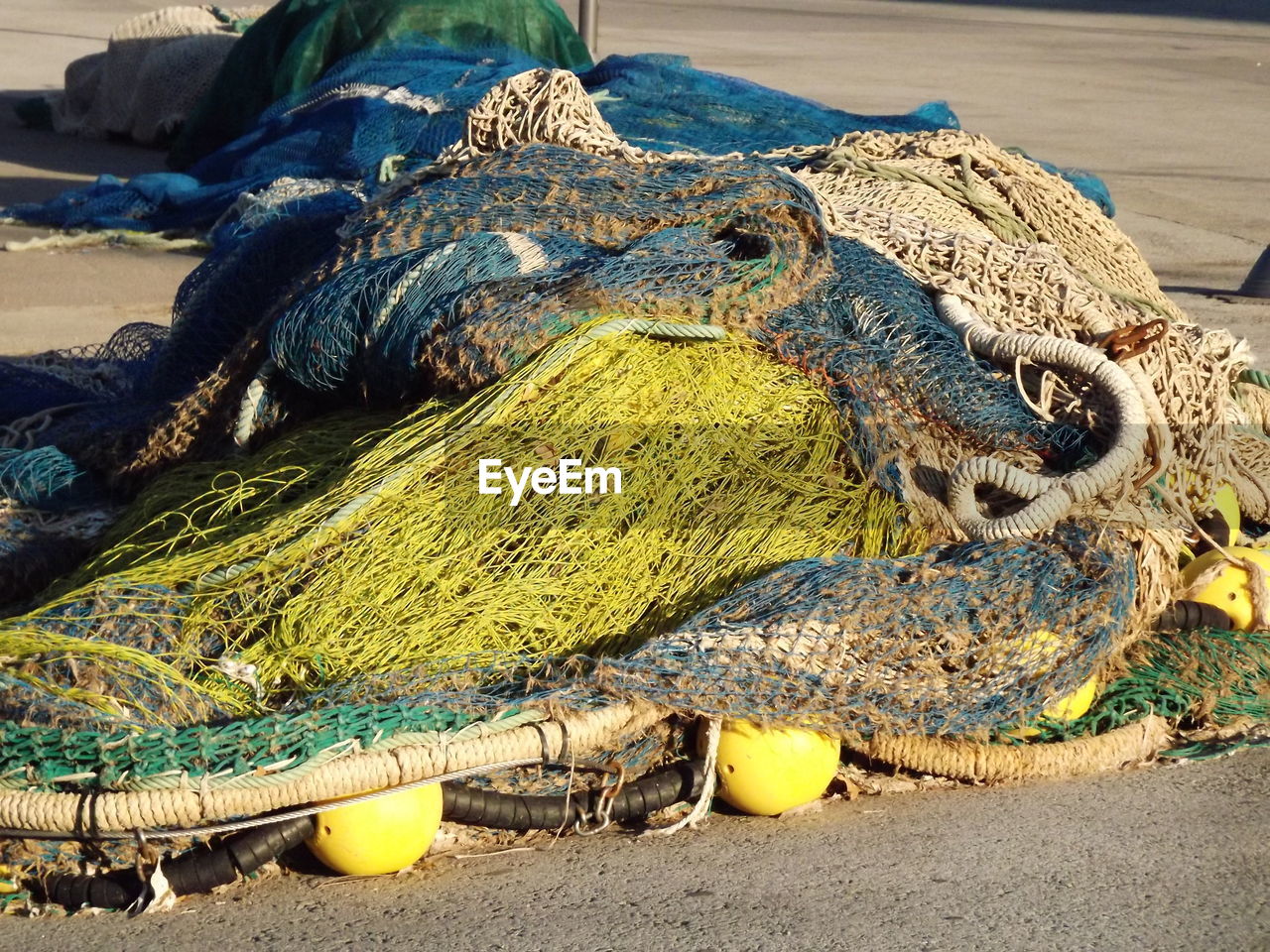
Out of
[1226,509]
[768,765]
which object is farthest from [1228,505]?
[768,765]

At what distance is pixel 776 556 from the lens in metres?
3.31

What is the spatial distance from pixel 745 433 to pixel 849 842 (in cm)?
97

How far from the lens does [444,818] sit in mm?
2879

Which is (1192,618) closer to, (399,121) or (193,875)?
(193,875)

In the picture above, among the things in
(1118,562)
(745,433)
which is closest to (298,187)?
(745,433)

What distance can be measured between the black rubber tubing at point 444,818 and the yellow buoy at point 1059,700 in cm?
70

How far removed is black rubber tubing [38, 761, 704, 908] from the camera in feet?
8.80

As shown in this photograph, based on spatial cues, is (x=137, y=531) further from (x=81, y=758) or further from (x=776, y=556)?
(x=776, y=556)

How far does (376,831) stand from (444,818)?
0.20 metres

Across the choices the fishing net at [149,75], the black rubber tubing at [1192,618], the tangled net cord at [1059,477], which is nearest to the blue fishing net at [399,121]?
the fishing net at [149,75]

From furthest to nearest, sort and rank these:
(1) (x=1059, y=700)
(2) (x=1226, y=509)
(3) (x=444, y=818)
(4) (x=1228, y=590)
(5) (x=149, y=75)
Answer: (5) (x=149, y=75) → (2) (x=1226, y=509) → (4) (x=1228, y=590) → (1) (x=1059, y=700) → (3) (x=444, y=818)

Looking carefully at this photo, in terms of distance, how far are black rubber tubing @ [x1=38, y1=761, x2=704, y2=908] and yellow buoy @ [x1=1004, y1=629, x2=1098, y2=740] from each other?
0.70 m

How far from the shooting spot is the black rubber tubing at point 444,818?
106 inches

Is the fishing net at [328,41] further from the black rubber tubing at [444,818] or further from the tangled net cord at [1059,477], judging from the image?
the black rubber tubing at [444,818]
